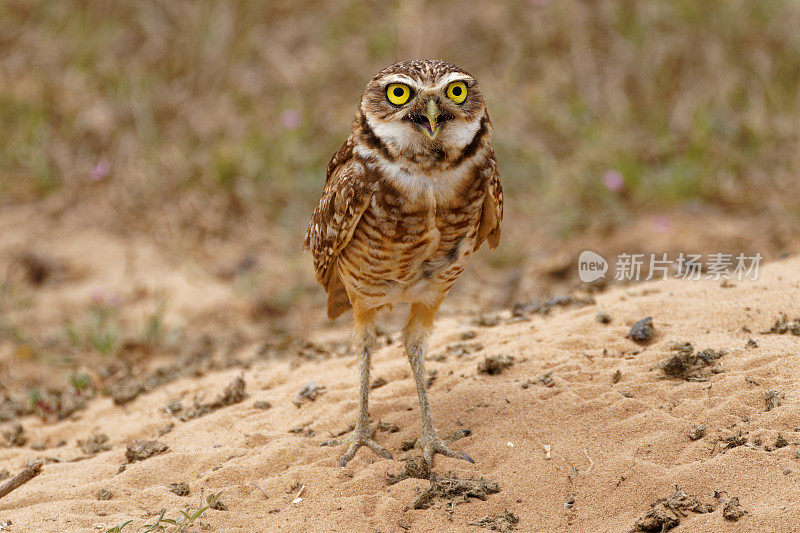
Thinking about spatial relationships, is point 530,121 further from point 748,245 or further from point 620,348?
point 620,348

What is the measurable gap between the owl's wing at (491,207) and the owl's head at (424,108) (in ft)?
0.87

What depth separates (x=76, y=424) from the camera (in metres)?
5.53

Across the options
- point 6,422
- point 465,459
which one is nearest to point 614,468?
point 465,459

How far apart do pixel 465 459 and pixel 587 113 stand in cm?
707

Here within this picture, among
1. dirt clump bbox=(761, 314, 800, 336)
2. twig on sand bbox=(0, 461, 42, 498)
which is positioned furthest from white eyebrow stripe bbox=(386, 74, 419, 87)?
dirt clump bbox=(761, 314, 800, 336)

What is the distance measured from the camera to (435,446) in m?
4.32

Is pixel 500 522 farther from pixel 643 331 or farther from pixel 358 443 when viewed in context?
pixel 643 331

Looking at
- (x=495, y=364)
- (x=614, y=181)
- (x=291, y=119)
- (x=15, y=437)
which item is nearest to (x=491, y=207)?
(x=495, y=364)

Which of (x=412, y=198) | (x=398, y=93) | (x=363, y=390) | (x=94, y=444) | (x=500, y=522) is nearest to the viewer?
(x=500, y=522)

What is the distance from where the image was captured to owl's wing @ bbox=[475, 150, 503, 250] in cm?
433

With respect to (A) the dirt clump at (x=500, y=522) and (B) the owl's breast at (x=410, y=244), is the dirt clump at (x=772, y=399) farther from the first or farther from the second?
(B) the owl's breast at (x=410, y=244)

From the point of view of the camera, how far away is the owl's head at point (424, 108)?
3.92 meters

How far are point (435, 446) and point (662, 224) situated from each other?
518cm

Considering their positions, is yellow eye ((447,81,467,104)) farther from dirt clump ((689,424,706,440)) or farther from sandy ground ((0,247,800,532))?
dirt clump ((689,424,706,440))
